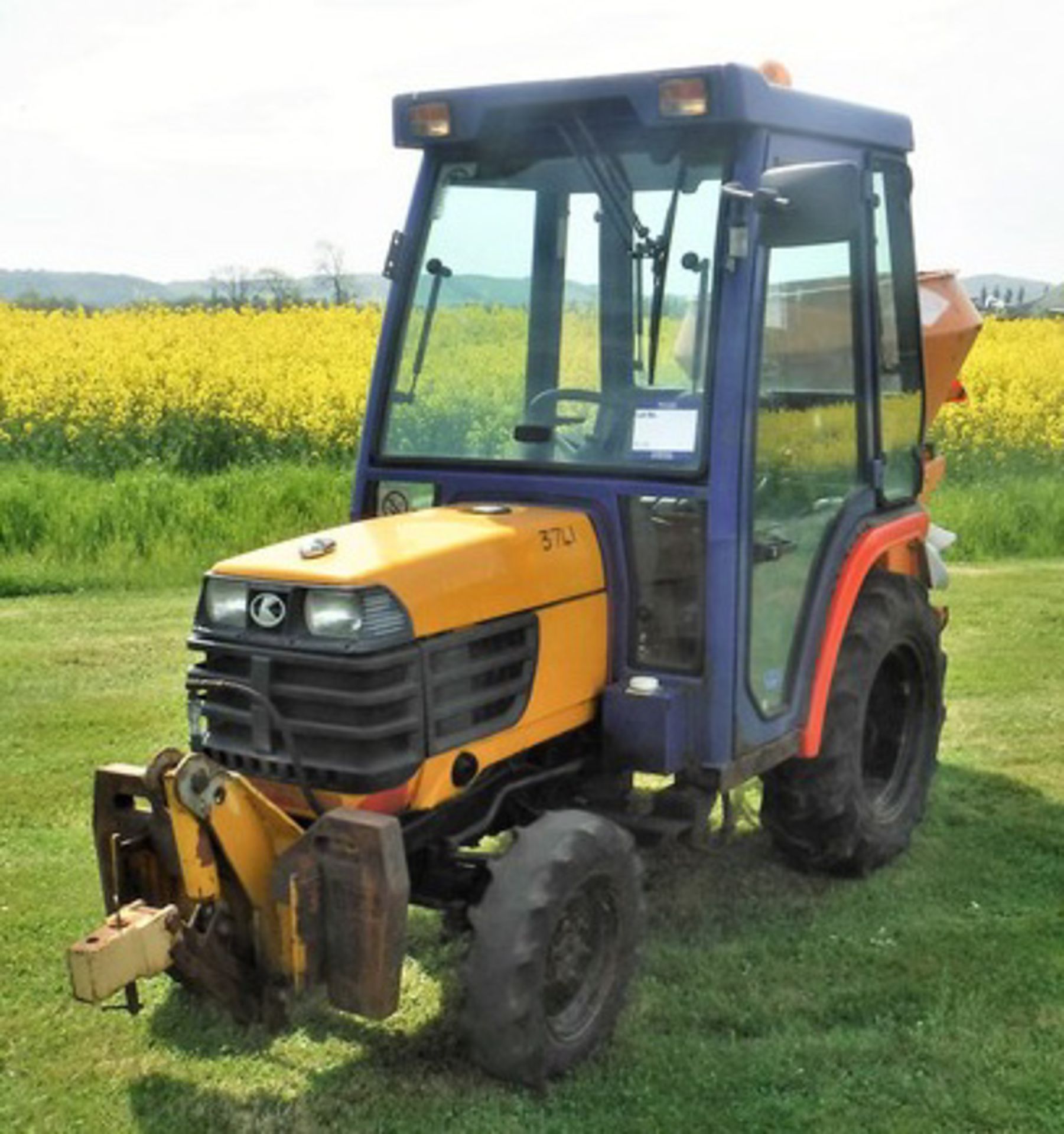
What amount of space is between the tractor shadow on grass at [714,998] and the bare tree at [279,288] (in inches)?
701

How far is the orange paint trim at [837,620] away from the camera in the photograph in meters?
4.76

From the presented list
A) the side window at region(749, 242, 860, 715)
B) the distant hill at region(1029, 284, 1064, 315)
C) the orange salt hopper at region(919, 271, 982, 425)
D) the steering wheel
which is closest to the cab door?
the side window at region(749, 242, 860, 715)

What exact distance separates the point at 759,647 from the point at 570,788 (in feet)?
2.32

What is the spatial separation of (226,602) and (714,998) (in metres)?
1.77

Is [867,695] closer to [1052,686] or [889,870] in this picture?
[889,870]

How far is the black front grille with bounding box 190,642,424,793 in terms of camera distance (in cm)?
374

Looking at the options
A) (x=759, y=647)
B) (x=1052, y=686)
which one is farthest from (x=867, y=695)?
(x=1052, y=686)

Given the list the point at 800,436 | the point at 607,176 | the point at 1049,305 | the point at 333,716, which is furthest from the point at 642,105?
the point at 1049,305

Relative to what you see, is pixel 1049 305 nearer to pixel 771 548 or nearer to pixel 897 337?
pixel 897 337

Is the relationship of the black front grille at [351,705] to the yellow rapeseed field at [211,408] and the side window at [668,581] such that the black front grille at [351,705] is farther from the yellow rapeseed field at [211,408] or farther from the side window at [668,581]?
the yellow rapeseed field at [211,408]

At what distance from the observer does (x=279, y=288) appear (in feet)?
101

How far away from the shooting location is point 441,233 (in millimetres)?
4730

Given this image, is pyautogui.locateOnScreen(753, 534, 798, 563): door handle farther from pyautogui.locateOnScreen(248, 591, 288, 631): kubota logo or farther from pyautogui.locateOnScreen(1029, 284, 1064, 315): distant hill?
pyautogui.locateOnScreen(1029, 284, 1064, 315): distant hill

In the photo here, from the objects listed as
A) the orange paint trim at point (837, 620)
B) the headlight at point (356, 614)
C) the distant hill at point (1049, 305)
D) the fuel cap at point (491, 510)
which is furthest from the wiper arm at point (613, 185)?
the distant hill at point (1049, 305)
